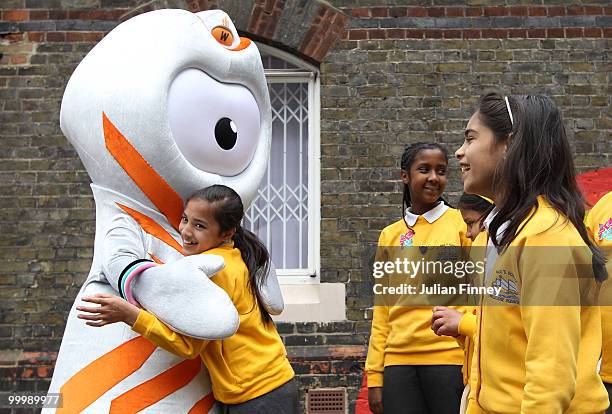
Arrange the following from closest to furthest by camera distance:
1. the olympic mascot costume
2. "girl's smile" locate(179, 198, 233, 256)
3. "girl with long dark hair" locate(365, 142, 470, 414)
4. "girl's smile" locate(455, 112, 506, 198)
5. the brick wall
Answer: "girl's smile" locate(455, 112, 506, 198), the olympic mascot costume, "girl's smile" locate(179, 198, 233, 256), "girl with long dark hair" locate(365, 142, 470, 414), the brick wall

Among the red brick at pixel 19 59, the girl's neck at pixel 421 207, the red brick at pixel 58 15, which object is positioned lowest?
the girl's neck at pixel 421 207

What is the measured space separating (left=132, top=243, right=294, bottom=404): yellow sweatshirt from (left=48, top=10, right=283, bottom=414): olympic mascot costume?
0.07 metres

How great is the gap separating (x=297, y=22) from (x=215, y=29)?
2.78m

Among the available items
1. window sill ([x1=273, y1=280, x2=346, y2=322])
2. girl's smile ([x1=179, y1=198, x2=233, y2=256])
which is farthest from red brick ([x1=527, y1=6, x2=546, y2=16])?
girl's smile ([x1=179, y1=198, x2=233, y2=256])

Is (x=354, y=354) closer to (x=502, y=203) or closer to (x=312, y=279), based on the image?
(x=312, y=279)

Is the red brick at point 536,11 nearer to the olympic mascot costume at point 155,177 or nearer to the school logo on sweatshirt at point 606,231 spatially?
the school logo on sweatshirt at point 606,231

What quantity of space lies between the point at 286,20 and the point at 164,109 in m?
3.17

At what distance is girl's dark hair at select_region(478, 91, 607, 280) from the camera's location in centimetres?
259

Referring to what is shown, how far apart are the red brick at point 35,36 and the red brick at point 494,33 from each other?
3141mm

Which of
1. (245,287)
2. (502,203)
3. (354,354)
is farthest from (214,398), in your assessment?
(354,354)

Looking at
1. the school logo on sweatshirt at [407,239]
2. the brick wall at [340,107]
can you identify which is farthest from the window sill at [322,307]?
the school logo on sweatshirt at [407,239]

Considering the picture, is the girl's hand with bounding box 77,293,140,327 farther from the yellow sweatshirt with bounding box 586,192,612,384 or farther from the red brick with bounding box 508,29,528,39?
the red brick with bounding box 508,29,528,39

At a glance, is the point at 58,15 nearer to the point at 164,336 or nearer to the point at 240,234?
the point at 240,234

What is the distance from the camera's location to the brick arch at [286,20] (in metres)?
6.29
